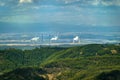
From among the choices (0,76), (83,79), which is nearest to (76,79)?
(83,79)

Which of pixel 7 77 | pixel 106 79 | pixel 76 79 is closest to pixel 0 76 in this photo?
pixel 7 77

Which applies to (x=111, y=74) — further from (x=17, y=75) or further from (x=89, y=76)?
(x=17, y=75)

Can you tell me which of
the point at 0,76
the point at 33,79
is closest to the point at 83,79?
the point at 33,79

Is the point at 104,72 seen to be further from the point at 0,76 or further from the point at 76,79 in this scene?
the point at 0,76

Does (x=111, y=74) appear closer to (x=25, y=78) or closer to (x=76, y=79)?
(x=76, y=79)

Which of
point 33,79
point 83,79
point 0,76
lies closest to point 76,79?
point 83,79

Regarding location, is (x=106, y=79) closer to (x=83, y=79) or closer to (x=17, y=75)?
(x=83, y=79)
